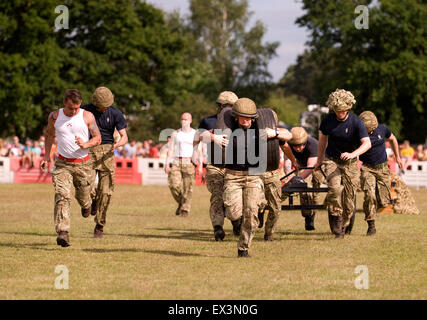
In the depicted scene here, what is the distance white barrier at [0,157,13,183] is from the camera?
3197 centimetres

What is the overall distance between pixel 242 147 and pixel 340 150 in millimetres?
2930

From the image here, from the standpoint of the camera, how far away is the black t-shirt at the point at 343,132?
12.3m

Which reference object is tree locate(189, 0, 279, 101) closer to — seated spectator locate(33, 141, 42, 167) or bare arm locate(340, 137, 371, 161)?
seated spectator locate(33, 141, 42, 167)

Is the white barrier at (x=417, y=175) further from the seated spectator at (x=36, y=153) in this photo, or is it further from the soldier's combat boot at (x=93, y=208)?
the soldier's combat boot at (x=93, y=208)

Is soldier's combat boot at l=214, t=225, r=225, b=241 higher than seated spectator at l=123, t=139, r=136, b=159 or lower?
lower

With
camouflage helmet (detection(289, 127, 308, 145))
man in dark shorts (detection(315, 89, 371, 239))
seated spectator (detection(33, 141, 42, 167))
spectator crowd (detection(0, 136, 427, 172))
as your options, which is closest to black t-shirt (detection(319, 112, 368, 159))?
man in dark shorts (detection(315, 89, 371, 239))

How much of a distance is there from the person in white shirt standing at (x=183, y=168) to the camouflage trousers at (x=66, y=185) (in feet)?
19.5

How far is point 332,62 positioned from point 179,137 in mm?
40468

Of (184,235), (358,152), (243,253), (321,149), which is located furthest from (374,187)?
(243,253)

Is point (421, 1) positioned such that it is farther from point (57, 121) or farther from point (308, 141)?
point (57, 121)

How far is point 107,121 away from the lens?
487 inches

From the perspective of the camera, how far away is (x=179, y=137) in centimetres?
1789

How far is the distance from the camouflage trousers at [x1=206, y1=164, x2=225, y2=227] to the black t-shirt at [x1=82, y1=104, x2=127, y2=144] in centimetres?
148
